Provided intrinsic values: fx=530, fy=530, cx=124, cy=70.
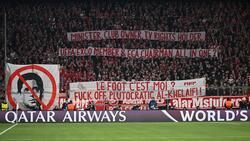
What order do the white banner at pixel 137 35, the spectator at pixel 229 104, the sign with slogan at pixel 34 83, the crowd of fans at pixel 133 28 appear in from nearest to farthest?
1. the sign with slogan at pixel 34 83
2. the spectator at pixel 229 104
3. the crowd of fans at pixel 133 28
4. the white banner at pixel 137 35

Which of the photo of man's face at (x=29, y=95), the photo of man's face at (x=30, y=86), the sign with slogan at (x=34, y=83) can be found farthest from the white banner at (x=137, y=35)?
the sign with slogan at (x=34, y=83)

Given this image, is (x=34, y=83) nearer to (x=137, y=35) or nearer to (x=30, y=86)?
(x=30, y=86)

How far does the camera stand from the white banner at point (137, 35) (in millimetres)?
44938

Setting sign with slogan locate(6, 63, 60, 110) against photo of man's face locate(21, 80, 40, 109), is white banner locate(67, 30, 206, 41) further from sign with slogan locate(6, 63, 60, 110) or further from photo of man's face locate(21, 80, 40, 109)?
sign with slogan locate(6, 63, 60, 110)

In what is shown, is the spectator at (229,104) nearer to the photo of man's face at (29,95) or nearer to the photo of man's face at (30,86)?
the photo of man's face at (29,95)

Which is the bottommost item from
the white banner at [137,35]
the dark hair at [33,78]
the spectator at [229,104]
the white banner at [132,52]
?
the spectator at [229,104]

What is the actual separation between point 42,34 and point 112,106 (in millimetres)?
12998

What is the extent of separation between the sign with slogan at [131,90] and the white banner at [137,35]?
10124 millimetres

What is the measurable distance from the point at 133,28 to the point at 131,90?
12.9 meters

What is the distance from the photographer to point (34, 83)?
26984 millimetres

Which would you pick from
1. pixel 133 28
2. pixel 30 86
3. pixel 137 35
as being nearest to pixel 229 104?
pixel 30 86

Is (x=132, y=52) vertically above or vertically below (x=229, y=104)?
above

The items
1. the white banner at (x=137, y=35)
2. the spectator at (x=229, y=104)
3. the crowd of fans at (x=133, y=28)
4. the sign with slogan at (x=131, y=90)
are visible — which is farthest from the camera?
the white banner at (x=137, y=35)

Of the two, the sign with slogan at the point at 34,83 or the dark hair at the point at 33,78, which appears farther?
the dark hair at the point at 33,78
